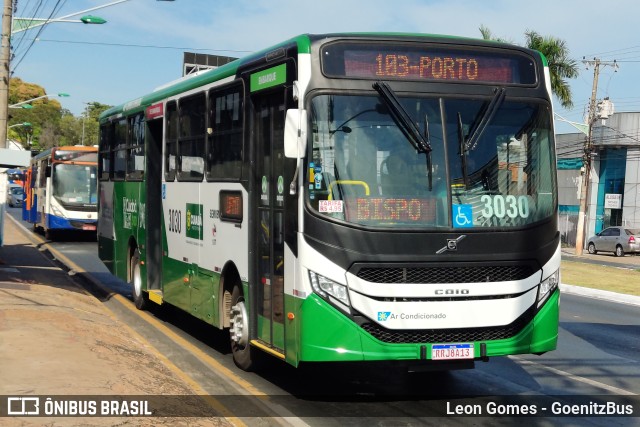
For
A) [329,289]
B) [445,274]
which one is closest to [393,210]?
[445,274]

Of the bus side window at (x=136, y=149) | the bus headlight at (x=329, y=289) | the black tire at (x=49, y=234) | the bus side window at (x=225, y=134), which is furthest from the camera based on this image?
the black tire at (x=49, y=234)

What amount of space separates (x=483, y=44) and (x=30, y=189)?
37.4 m

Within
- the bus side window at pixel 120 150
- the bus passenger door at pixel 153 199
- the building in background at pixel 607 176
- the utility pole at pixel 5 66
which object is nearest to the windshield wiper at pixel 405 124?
the bus passenger door at pixel 153 199

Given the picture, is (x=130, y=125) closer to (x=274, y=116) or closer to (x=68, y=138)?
(x=274, y=116)

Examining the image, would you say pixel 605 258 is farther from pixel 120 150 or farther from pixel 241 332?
pixel 241 332

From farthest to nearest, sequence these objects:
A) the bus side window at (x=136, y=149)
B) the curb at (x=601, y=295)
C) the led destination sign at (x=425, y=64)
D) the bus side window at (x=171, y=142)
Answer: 1. the curb at (x=601, y=295)
2. the bus side window at (x=136, y=149)
3. the bus side window at (x=171, y=142)
4. the led destination sign at (x=425, y=64)

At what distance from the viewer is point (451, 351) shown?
8.06 meters

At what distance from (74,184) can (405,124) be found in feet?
93.6

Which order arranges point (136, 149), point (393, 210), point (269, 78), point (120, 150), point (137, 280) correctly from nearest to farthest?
1. point (393, 210)
2. point (269, 78)
3. point (136, 149)
4. point (137, 280)
5. point (120, 150)

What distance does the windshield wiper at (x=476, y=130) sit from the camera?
27.0 ft

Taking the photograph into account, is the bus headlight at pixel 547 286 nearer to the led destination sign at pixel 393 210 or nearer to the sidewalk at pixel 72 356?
the led destination sign at pixel 393 210

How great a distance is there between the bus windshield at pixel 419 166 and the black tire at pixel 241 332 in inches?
96.2

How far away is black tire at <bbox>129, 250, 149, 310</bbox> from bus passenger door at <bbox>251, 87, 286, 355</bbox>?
6.21 m

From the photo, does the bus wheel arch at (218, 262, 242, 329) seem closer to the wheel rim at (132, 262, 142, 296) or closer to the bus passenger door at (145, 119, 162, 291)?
the bus passenger door at (145, 119, 162, 291)
